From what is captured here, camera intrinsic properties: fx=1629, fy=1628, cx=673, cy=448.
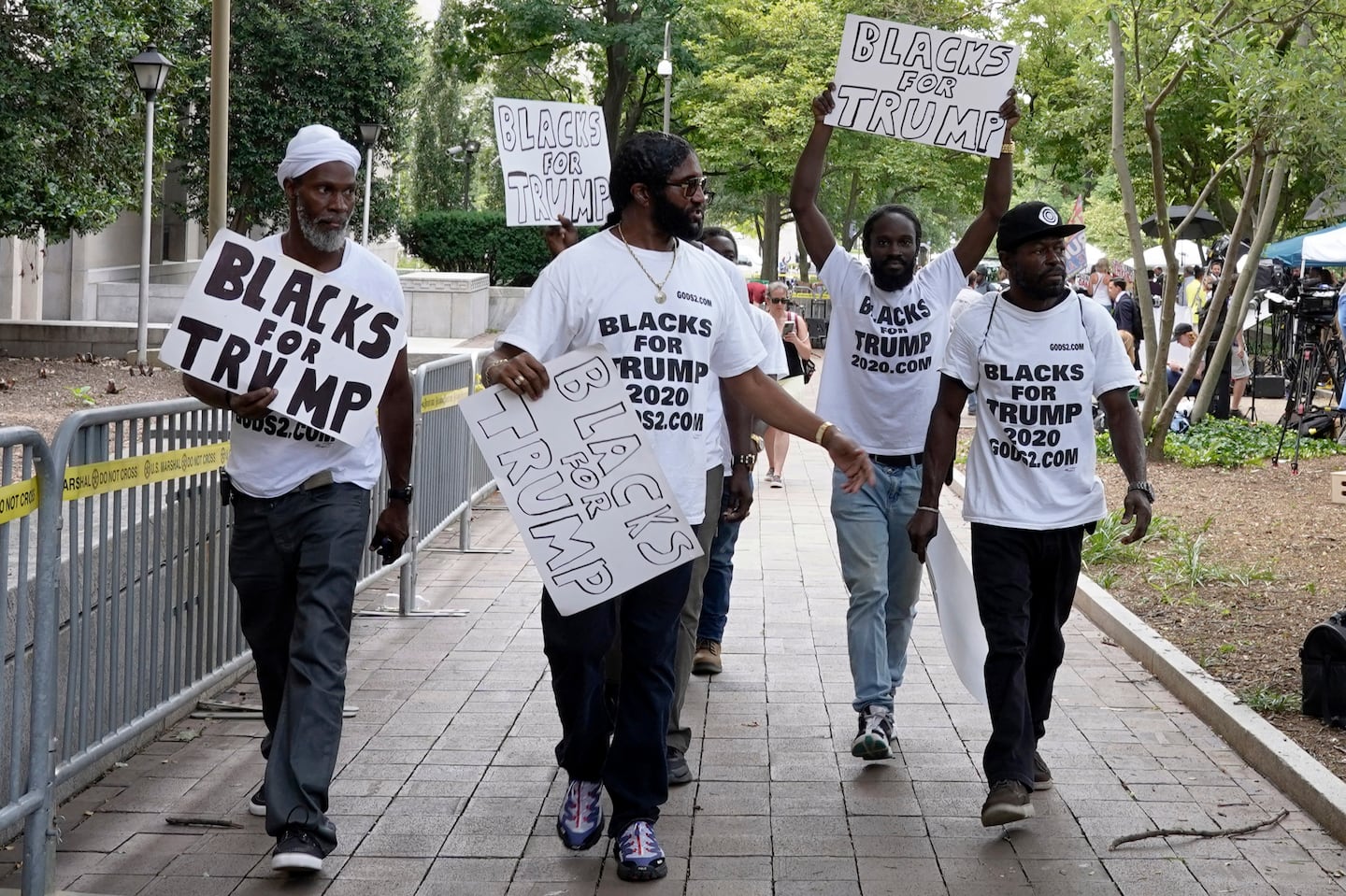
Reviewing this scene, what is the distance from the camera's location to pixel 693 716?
262 inches

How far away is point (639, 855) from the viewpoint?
15.1 feet

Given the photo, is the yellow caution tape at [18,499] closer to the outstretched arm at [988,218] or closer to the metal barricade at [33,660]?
the metal barricade at [33,660]

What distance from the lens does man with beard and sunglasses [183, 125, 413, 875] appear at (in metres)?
4.55

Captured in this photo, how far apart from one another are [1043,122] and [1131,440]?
72.0 feet

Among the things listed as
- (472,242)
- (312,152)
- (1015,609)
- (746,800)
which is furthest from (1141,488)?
(472,242)

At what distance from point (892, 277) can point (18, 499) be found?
10.4 ft

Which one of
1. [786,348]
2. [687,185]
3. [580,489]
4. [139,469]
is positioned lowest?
[139,469]

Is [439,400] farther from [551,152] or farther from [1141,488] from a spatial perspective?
[1141,488]

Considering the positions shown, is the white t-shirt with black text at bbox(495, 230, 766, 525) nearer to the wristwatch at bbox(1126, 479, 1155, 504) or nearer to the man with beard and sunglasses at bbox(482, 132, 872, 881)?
the man with beard and sunglasses at bbox(482, 132, 872, 881)

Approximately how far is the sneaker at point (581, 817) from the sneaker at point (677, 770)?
763 millimetres

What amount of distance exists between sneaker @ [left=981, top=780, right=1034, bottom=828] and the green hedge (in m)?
35.8

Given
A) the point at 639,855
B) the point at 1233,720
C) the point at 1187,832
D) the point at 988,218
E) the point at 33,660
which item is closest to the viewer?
the point at 33,660

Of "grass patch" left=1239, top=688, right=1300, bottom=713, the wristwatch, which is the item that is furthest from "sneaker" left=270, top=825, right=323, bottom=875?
"grass patch" left=1239, top=688, right=1300, bottom=713

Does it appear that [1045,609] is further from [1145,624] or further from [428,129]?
[428,129]
